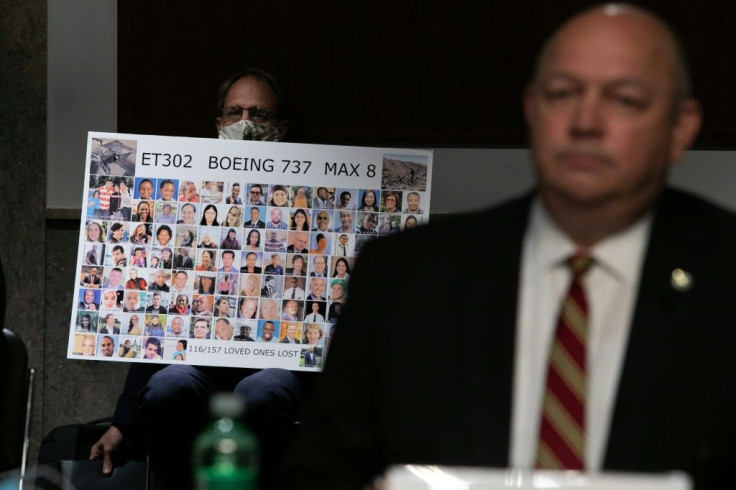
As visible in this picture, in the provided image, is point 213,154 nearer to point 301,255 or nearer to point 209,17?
point 301,255

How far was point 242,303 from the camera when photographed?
4.01 meters

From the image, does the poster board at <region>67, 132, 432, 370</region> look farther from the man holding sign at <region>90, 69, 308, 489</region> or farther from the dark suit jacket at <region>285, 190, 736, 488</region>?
the dark suit jacket at <region>285, 190, 736, 488</region>

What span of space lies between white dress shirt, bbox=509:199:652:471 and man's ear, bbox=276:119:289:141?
8.74 ft

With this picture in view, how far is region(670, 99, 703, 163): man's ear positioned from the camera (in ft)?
5.97

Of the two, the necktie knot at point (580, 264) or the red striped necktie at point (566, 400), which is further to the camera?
the necktie knot at point (580, 264)

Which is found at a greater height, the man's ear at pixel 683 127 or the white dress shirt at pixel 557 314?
the man's ear at pixel 683 127

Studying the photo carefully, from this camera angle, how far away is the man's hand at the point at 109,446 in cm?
400

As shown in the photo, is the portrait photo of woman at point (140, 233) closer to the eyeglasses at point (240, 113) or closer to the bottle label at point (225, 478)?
the eyeglasses at point (240, 113)

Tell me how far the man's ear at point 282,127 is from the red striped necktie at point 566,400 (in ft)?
9.36

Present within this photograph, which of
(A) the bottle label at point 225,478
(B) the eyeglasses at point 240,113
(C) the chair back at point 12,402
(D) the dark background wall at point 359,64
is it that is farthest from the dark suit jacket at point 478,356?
(D) the dark background wall at point 359,64

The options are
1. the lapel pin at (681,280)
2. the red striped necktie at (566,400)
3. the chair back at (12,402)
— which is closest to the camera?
the red striped necktie at (566,400)

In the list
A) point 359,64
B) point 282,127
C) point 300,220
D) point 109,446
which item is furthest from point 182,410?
point 359,64

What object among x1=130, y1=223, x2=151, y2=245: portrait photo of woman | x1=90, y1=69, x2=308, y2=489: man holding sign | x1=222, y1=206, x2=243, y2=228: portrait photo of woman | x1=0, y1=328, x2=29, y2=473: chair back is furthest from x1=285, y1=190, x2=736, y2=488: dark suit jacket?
x1=130, y1=223, x2=151, y2=245: portrait photo of woman

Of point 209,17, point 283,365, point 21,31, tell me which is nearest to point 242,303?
point 283,365
